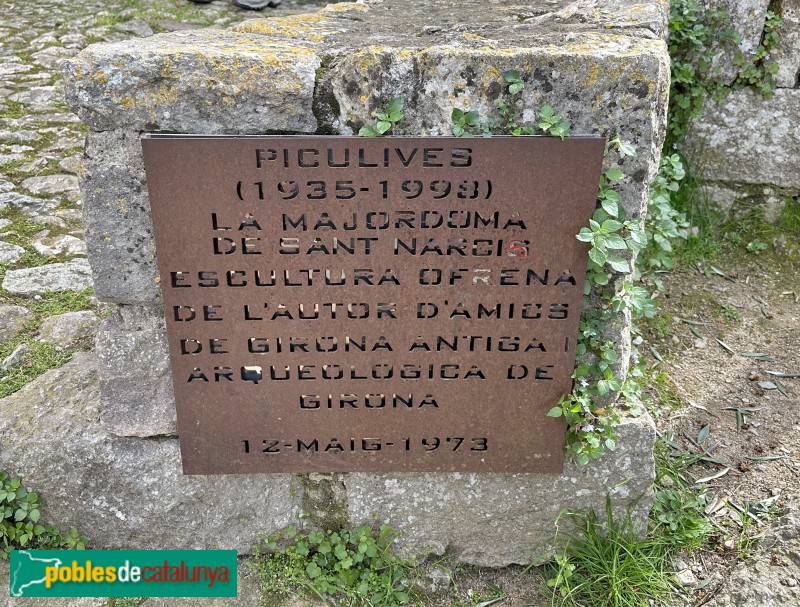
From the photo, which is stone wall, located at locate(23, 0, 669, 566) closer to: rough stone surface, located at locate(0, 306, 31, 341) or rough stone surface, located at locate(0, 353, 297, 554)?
rough stone surface, located at locate(0, 353, 297, 554)

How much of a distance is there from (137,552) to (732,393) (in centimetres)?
210

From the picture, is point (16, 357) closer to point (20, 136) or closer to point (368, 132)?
point (368, 132)

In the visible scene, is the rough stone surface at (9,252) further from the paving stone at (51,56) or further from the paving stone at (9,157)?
the paving stone at (51,56)

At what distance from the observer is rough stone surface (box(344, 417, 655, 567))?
1858 mm

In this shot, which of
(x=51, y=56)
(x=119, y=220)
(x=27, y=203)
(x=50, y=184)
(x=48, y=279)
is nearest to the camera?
(x=119, y=220)

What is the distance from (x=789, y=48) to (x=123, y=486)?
312 centimetres

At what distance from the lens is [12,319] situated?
2561 mm

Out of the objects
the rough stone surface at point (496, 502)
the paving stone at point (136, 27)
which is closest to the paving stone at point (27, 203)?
the rough stone surface at point (496, 502)

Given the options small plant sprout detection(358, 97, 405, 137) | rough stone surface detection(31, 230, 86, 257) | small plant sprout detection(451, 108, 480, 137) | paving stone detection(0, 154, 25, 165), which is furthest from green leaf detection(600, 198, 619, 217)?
paving stone detection(0, 154, 25, 165)

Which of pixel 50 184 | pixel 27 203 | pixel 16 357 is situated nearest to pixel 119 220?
pixel 16 357

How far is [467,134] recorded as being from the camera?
59.9 inches

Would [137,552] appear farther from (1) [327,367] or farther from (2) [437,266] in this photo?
(2) [437,266]

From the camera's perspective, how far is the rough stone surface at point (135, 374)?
5.70 ft

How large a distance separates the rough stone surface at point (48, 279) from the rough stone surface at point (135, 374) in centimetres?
111
